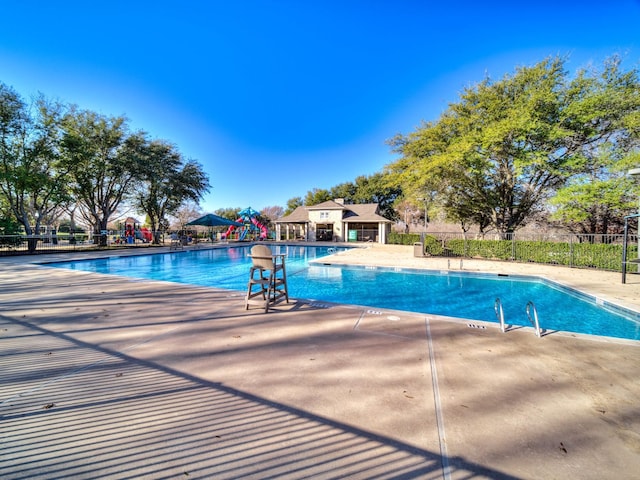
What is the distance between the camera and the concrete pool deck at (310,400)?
1.61m

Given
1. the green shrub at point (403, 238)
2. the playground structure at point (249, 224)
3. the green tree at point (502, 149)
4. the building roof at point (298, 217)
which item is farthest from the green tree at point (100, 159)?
the green shrub at point (403, 238)

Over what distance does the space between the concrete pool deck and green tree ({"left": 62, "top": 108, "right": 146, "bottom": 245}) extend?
740 inches

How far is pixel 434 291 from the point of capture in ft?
28.2

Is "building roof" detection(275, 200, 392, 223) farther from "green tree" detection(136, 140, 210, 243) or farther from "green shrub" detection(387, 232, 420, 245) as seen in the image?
"green tree" detection(136, 140, 210, 243)

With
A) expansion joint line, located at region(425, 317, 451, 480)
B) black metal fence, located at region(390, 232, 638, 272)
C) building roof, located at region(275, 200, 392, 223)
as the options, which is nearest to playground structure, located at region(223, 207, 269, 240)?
building roof, located at region(275, 200, 392, 223)

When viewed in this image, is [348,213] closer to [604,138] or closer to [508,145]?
[508,145]

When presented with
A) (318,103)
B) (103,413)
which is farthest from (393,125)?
(103,413)

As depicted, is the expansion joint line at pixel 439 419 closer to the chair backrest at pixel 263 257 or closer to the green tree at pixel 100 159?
the chair backrest at pixel 263 257

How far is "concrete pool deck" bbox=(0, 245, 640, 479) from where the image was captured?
1.61 metres

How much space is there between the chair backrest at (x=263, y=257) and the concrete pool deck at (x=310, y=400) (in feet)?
3.82

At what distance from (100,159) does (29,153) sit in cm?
346

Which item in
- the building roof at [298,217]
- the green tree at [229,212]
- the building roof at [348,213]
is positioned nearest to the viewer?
the building roof at [348,213]

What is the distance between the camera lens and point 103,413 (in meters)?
2.04

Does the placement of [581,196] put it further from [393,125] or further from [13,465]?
[13,465]
